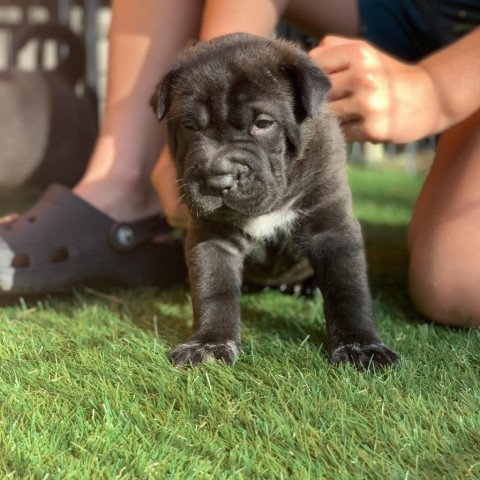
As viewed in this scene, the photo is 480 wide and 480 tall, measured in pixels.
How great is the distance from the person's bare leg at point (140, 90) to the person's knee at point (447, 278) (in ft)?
2.88

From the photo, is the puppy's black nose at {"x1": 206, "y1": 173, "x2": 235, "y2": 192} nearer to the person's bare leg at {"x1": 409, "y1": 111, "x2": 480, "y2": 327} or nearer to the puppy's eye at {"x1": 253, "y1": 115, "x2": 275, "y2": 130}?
the puppy's eye at {"x1": 253, "y1": 115, "x2": 275, "y2": 130}

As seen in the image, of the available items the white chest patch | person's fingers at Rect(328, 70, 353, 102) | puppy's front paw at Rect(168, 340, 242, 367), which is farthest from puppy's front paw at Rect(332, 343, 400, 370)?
person's fingers at Rect(328, 70, 353, 102)

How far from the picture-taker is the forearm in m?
1.92

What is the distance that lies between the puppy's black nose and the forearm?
24.8 inches

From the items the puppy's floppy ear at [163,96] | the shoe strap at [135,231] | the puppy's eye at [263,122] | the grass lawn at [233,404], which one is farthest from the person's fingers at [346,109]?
the shoe strap at [135,231]

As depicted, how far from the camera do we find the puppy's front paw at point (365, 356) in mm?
1577

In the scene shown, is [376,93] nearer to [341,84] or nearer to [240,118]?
[341,84]

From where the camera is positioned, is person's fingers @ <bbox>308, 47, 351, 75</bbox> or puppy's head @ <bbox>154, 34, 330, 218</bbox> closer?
puppy's head @ <bbox>154, 34, 330, 218</bbox>

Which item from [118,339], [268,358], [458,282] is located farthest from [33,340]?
[458,282]

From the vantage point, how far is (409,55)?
2.80 m

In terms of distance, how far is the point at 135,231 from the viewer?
2379 millimetres

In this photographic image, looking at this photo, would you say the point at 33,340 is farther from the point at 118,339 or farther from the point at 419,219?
the point at 419,219

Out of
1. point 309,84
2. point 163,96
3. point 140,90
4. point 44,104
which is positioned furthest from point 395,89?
point 44,104

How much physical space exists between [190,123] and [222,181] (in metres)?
0.18
